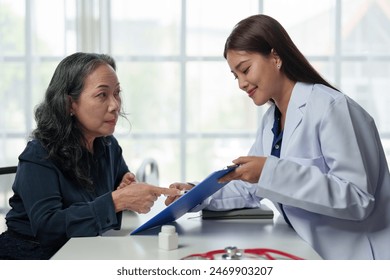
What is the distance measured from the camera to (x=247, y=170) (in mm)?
1645

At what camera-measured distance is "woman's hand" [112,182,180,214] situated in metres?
1.69

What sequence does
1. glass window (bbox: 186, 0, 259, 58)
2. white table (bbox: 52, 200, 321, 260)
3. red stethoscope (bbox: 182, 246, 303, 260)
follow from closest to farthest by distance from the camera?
red stethoscope (bbox: 182, 246, 303, 260) < white table (bbox: 52, 200, 321, 260) < glass window (bbox: 186, 0, 259, 58)

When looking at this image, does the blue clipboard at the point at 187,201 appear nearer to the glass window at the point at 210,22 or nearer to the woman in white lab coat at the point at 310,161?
the woman in white lab coat at the point at 310,161

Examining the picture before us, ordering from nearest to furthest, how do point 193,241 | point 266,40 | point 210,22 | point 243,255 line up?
point 243,255 < point 193,241 < point 266,40 < point 210,22

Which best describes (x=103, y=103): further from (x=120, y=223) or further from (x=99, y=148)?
(x=120, y=223)

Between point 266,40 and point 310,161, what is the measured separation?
0.41 metres

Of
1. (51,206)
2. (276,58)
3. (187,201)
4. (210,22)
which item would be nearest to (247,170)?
(187,201)

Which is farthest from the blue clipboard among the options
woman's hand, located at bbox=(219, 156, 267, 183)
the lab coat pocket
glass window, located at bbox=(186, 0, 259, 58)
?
glass window, located at bbox=(186, 0, 259, 58)

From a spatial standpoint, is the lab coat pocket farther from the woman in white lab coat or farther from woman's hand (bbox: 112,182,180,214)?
woman's hand (bbox: 112,182,180,214)

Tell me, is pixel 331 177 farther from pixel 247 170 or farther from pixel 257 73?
pixel 257 73

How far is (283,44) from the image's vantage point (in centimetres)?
185

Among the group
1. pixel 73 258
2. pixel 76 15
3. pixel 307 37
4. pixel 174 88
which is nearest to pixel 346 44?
pixel 307 37

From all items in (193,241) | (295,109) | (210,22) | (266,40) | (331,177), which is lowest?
(193,241)

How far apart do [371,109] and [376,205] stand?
3015 mm
